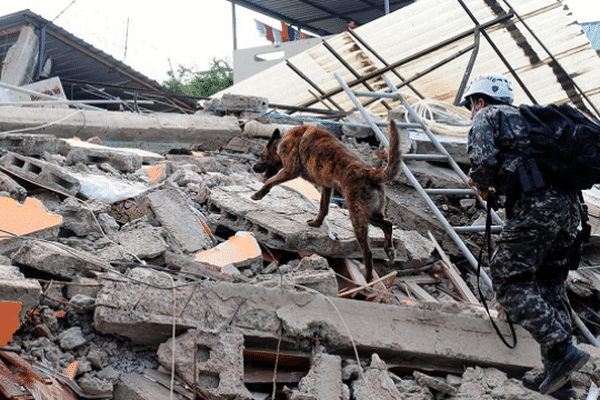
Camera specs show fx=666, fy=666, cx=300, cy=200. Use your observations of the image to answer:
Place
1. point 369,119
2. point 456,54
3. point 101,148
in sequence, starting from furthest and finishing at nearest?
point 456,54
point 101,148
point 369,119

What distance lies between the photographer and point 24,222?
5312 millimetres

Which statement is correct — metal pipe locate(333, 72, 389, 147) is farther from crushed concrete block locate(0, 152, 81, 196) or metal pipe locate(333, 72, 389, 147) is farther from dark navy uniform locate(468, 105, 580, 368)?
crushed concrete block locate(0, 152, 81, 196)

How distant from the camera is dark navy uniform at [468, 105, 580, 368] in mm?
4230

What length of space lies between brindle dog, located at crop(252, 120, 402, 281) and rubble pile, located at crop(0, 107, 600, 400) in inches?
12.7

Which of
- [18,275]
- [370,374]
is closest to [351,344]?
[370,374]

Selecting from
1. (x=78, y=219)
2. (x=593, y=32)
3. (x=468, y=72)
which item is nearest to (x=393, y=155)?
(x=78, y=219)

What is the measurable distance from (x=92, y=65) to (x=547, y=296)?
14451 mm

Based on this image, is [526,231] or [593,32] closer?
[526,231]

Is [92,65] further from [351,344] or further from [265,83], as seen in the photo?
[351,344]

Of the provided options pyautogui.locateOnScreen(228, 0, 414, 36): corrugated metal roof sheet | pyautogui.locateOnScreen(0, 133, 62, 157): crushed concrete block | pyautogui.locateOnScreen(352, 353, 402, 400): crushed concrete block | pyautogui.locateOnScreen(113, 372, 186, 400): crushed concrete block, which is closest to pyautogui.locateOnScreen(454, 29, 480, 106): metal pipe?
pyautogui.locateOnScreen(0, 133, 62, 157): crushed concrete block

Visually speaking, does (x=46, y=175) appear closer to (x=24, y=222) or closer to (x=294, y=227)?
(x=24, y=222)

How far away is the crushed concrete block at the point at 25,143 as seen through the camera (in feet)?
24.1

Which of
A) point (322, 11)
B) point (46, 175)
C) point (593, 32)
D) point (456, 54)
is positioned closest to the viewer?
point (46, 175)

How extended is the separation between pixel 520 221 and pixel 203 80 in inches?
752
